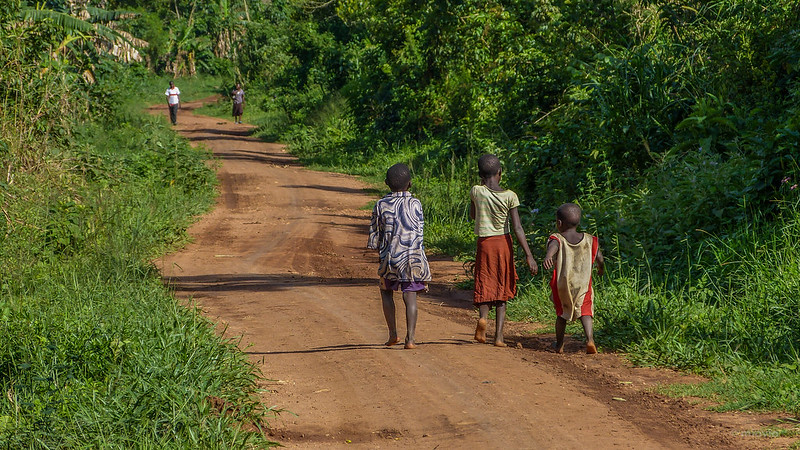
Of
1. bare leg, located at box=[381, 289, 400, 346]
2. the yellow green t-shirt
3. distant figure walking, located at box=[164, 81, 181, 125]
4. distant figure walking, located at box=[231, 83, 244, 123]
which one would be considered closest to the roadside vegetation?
the yellow green t-shirt

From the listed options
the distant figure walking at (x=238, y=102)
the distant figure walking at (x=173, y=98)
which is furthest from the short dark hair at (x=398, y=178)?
the distant figure walking at (x=238, y=102)

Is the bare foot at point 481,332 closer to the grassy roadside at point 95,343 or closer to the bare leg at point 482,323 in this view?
the bare leg at point 482,323

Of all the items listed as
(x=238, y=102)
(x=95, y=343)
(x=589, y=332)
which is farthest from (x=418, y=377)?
(x=238, y=102)

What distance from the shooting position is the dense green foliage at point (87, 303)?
4996 millimetres

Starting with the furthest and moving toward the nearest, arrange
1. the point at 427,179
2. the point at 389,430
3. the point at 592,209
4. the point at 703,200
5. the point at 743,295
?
the point at 427,179, the point at 592,209, the point at 703,200, the point at 743,295, the point at 389,430

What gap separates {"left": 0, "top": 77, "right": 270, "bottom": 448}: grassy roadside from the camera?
4938 millimetres

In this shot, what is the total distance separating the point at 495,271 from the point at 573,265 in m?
0.63

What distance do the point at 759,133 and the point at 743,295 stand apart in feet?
8.86

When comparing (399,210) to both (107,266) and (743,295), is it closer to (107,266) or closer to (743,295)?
(743,295)

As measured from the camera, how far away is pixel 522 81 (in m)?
15.1

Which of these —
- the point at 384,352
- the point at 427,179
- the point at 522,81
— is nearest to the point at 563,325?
the point at 384,352

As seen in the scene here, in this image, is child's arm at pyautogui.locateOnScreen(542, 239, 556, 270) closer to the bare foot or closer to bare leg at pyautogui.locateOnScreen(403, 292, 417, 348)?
the bare foot

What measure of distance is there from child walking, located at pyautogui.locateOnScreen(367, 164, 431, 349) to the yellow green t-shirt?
528 millimetres

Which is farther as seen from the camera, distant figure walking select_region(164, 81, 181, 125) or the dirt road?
distant figure walking select_region(164, 81, 181, 125)
